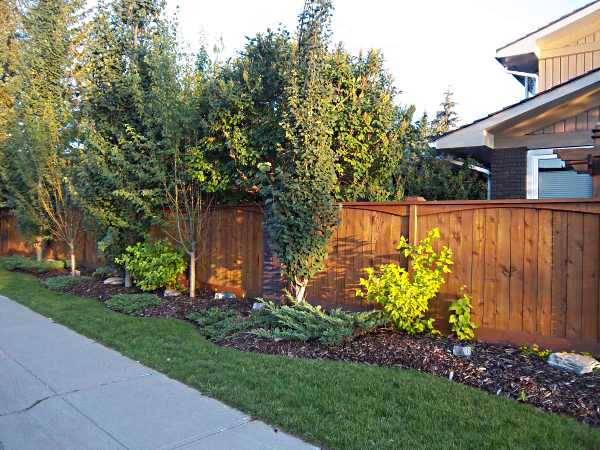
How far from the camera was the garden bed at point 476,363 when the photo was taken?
13.6 feet

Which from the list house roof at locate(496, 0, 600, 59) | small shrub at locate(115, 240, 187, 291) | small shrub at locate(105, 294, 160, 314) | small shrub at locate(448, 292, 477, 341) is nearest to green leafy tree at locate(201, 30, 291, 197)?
small shrub at locate(115, 240, 187, 291)

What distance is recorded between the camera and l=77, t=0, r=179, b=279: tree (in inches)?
342

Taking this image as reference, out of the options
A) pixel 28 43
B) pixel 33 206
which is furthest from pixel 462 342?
pixel 28 43

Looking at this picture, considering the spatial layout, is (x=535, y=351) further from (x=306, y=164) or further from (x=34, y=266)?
(x=34, y=266)

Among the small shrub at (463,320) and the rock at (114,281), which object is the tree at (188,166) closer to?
the rock at (114,281)

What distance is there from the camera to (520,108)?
8430 millimetres

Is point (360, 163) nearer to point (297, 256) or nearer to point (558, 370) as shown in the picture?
point (297, 256)

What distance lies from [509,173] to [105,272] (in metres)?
9.16

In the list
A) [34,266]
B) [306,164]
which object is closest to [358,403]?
[306,164]

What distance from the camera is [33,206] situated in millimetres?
13930

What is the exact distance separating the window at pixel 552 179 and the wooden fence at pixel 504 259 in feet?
12.2

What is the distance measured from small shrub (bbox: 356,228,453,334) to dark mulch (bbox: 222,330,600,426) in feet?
0.77

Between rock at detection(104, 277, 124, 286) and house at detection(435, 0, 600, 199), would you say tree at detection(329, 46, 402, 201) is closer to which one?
house at detection(435, 0, 600, 199)

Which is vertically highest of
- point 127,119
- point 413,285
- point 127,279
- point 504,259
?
point 127,119
